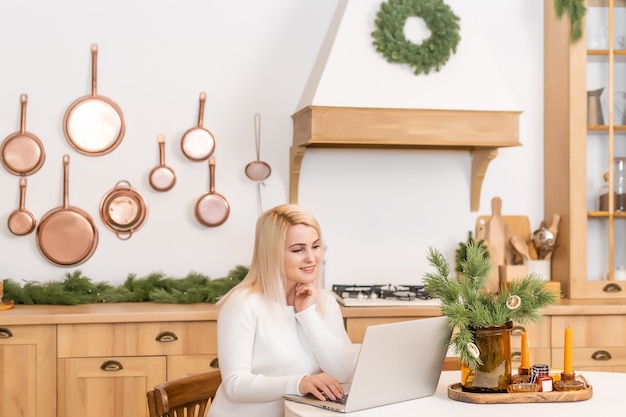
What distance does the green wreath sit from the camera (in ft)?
12.6

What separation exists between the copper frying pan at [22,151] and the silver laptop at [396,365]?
2327 millimetres

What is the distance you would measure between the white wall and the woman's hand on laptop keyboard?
2095 mm

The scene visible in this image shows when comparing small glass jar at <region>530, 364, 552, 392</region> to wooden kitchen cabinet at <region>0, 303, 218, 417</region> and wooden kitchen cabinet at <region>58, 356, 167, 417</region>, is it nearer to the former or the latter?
wooden kitchen cabinet at <region>0, 303, 218, 417</region>

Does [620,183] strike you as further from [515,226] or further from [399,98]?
[399,98]

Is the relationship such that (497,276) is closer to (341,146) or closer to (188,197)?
(341,146)

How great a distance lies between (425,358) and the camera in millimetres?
2109

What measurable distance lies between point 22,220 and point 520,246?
229 centimetres

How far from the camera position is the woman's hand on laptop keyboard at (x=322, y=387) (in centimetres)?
208

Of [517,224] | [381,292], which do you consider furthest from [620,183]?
[381,292]

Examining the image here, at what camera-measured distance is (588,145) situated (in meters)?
4.18

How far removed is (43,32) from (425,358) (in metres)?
2.73

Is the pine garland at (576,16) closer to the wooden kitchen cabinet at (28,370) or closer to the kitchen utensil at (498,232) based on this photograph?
the kitchen utensil at (498,232)

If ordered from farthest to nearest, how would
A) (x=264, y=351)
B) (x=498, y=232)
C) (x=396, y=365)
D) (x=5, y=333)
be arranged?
(x=498, y=232) < (x=5, y=333) < (x=264, y=351) < (x=396, y=365)

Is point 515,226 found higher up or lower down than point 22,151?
lower down
